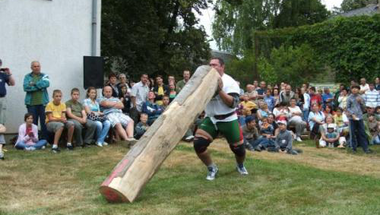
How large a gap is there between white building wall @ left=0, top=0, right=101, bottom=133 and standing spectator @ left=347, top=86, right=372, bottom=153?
21.3ft

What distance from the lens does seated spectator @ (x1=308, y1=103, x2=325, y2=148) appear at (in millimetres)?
14812

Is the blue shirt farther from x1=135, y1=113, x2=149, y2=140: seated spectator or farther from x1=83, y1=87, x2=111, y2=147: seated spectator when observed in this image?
x1=135, y1=113, x2=149, y2=140: seated spectator

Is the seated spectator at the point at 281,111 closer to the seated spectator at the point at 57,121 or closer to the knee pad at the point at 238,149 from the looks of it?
the seated spectator at the point at 57,121

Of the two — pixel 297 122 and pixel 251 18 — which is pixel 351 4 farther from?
pixel 297 122

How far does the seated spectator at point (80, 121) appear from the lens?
10898mm

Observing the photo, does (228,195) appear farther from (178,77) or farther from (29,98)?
(178,77)

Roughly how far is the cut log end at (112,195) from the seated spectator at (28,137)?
5002 millimetres

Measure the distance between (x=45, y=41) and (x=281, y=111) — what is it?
6.79 meters

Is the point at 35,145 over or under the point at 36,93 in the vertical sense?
under

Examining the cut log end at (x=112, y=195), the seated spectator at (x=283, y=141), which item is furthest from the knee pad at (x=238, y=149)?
the seated spectator at (x=283, y=141)

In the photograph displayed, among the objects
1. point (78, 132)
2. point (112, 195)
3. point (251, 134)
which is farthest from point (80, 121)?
point (112, 195)

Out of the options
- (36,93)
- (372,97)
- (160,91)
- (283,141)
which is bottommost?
(283,141)

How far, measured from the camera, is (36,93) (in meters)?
10.9

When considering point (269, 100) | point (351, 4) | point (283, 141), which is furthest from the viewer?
point (351, 4)
